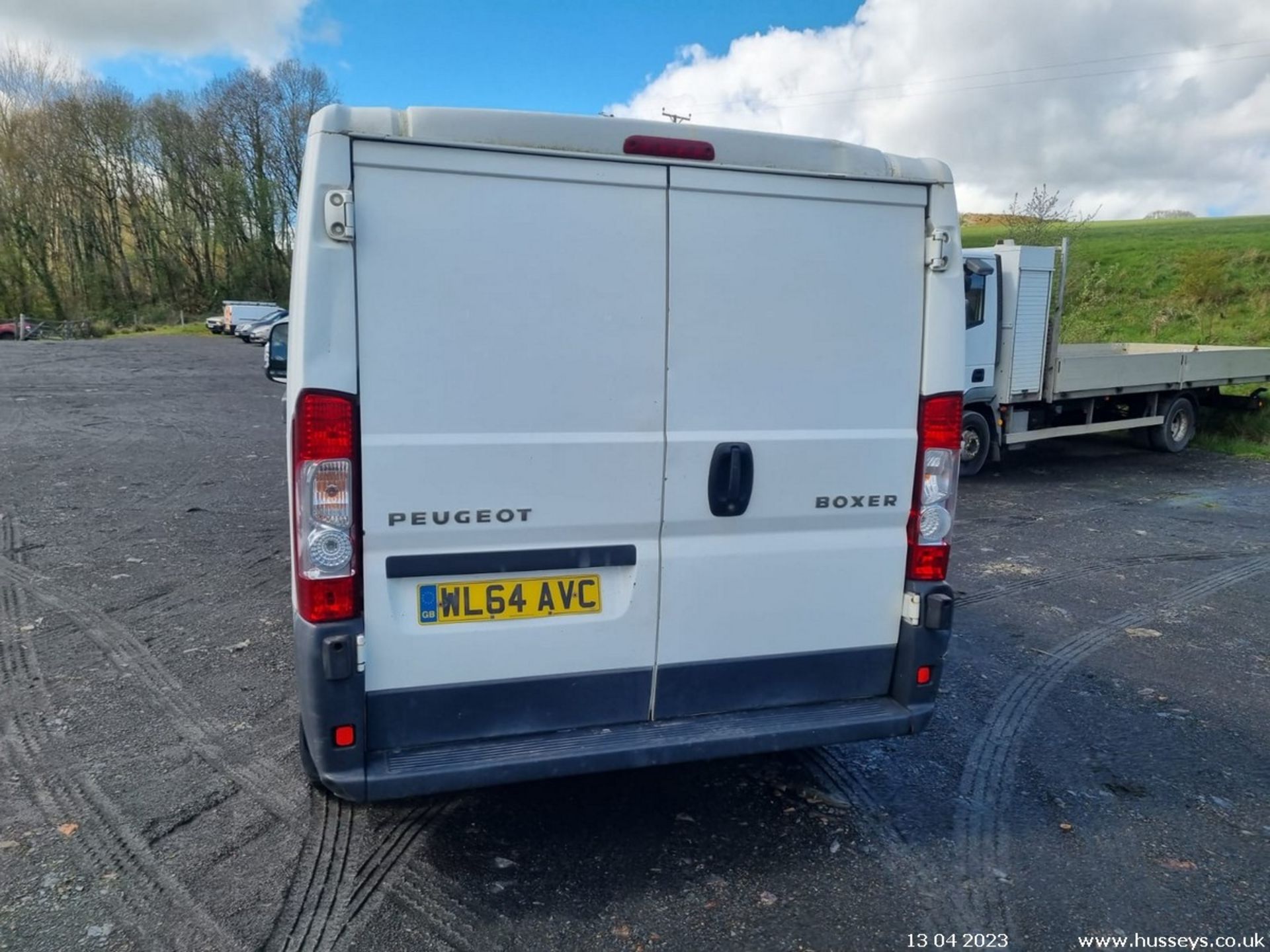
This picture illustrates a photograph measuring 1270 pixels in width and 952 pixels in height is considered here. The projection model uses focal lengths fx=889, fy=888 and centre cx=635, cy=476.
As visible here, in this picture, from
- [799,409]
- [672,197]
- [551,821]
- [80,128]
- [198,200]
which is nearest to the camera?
[672,197]

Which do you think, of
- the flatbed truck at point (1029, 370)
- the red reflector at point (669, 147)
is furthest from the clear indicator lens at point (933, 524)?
the flatbed truck at point (1029, 370)

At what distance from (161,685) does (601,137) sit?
150 inches

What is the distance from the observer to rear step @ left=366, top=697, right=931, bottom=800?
2926mm

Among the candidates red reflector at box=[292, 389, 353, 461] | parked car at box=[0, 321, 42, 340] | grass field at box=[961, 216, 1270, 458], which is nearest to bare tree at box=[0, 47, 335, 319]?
parked car at box=[0, 321, 42, 340]

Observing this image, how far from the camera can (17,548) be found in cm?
730

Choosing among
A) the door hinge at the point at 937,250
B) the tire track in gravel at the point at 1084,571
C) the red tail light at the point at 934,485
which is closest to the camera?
the door hinge at the point at 937,250

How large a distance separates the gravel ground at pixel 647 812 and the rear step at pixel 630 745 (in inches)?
18.0

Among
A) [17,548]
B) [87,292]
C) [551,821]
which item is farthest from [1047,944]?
[87,292]

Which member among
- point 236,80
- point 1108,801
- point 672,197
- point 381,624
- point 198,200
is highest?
point 236,80

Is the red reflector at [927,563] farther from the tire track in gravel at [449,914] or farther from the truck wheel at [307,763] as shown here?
the truck wheel at [307,763]

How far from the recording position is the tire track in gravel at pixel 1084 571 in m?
6.85

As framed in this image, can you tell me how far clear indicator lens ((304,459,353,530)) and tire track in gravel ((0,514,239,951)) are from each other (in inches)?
54.6

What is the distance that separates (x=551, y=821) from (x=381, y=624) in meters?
1.22

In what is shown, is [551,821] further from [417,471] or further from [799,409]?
[799,409]
